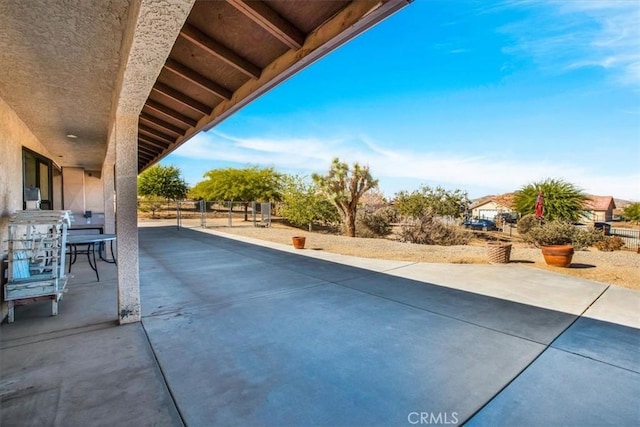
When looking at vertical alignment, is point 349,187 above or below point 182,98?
below

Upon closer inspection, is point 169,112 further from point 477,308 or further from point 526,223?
point 526,223

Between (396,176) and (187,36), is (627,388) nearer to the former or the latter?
(187,36)

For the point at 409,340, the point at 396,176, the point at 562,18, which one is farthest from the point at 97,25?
the point at 396,176

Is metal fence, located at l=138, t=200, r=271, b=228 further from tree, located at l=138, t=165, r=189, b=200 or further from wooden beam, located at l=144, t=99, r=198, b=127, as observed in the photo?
wooden beam, located at l=144, t=99, r=198, b=127

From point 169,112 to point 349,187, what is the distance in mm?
10450

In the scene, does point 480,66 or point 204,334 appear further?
point 480,66

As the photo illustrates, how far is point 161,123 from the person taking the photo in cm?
565

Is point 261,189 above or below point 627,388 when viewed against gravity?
above

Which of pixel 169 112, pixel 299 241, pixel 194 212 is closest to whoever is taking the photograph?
pixel 169 112

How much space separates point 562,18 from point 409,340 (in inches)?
404

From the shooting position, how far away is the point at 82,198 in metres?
11.1

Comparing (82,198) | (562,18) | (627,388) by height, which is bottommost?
(627,388)

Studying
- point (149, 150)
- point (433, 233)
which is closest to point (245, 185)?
point (149, 150)

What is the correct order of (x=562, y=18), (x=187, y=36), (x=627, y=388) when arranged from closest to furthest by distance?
(x=627, y=388), (x=187, y=36), (x=562, y=18)
